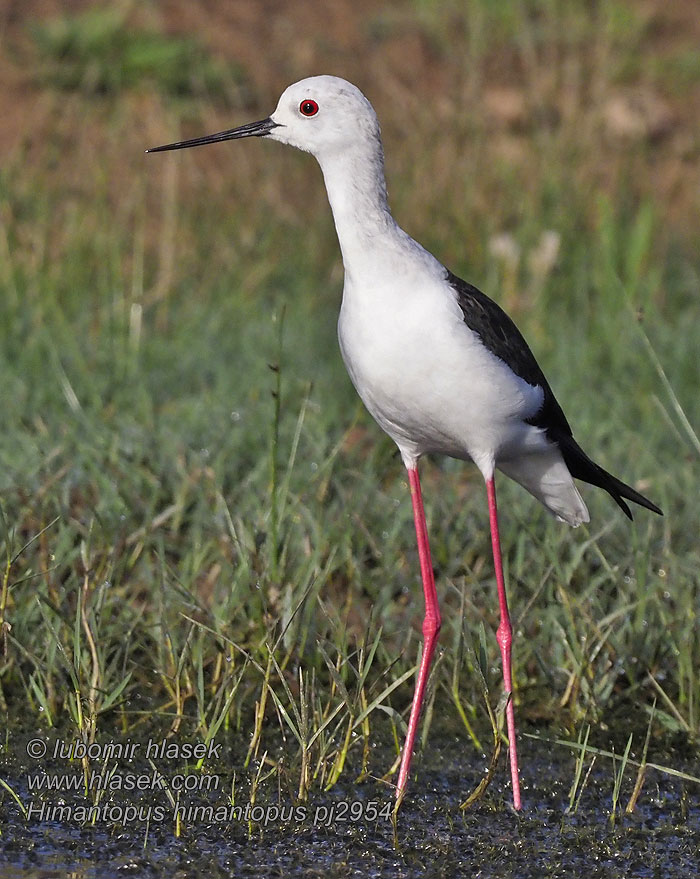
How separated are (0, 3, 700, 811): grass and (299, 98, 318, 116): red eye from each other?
527 millimetres

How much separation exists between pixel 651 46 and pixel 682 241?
2187mm

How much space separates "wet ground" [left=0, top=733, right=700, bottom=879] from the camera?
2941mm

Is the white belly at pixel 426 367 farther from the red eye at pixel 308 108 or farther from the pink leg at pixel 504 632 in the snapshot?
the red eye at pixel 308 108

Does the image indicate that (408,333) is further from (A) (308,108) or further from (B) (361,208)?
(A) (308,108)

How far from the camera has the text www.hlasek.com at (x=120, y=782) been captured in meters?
3.23

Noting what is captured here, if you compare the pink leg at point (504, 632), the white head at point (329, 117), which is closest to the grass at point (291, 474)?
the pink leg at point (504, 632)

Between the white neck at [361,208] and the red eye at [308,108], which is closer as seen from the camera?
the white neck at [361,208]

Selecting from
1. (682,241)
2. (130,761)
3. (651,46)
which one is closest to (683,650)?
(130,761)

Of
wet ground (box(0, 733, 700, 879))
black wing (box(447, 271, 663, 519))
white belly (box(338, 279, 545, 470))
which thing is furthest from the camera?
black wing (box(447, 271, 663, 519))

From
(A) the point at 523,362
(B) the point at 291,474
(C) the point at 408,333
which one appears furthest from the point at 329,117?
(B) the point at 291,474

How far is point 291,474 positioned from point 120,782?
3.99 feet

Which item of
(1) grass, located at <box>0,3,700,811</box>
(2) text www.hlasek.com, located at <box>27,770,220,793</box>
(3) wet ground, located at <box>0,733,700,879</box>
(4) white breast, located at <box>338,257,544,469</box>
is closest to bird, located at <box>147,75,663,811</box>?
(4) white breast, located at <box>338,257,544,469</box>

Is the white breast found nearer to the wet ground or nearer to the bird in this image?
the bird

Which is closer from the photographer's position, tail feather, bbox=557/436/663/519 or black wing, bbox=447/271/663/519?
black wing, bbox=447/271/663/519
